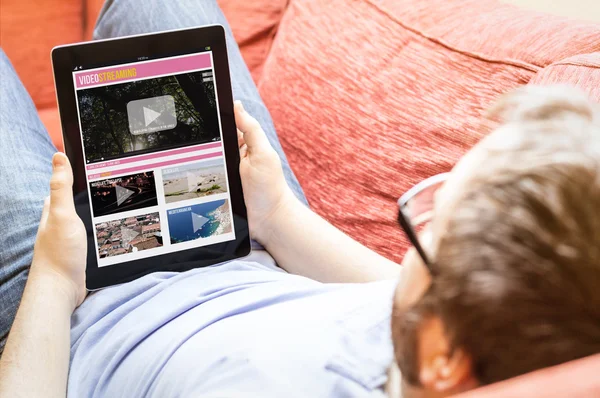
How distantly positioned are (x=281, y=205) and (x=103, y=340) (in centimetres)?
32

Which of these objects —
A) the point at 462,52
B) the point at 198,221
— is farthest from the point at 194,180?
the point at 462,52

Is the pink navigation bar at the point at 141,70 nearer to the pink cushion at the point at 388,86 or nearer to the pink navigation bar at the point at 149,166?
the pink navigation bar at the point at 149,166

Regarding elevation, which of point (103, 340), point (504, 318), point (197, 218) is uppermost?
point (504, 318)

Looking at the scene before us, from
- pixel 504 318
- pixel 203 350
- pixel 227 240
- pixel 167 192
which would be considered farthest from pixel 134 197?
pixel 504 318

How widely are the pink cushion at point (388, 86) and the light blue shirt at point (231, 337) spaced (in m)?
0.23

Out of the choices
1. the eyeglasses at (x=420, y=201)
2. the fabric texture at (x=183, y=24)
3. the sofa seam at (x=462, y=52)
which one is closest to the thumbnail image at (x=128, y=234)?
the fabric texture at (x=183, y=24)

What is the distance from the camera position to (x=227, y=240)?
84 centimetres

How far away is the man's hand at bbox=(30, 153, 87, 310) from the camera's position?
749mm

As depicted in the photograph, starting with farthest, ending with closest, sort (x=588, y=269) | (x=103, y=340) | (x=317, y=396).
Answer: (x=103, y=340), (x=317, y=396), (x=588, y=269)

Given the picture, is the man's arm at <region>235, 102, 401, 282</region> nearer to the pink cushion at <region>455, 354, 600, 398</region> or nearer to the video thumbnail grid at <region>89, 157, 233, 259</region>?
the video thumbnail grid at <region>89, 157, 233, 259</region>

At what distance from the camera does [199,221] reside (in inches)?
32.1

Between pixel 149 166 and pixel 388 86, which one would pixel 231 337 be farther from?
pixel 388 86

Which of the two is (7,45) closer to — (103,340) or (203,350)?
(103,340)

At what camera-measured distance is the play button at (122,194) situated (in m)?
0.78
